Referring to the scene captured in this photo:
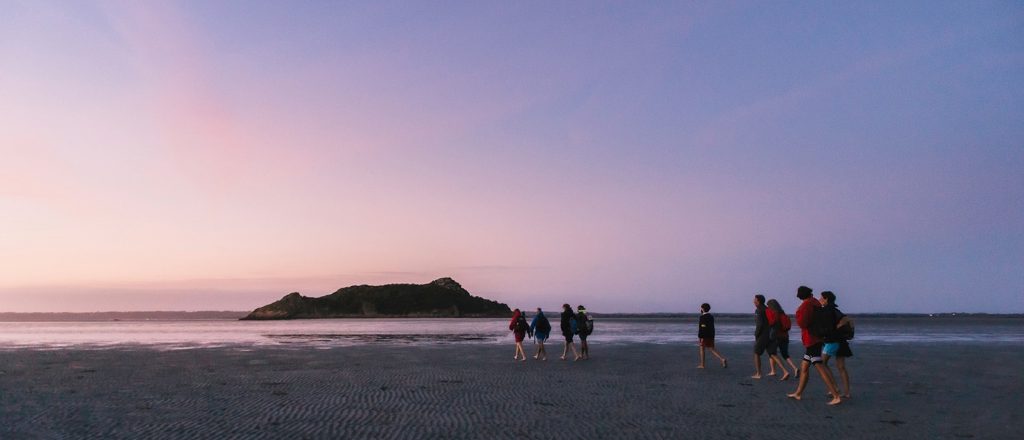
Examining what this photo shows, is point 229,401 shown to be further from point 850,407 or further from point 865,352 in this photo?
point 865,352

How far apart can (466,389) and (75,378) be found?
11736 mm

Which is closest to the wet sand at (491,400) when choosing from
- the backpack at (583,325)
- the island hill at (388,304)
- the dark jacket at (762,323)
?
the dark jacket at (762,323)

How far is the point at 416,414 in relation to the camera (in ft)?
40.1

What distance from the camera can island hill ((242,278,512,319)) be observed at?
153 meters

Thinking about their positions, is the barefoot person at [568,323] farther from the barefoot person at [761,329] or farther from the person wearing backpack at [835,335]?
the person wearing backpack at [835,335]

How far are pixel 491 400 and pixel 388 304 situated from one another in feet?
498

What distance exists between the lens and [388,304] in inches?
6383

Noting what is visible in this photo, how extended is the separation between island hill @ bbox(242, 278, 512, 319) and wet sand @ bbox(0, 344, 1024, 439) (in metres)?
133

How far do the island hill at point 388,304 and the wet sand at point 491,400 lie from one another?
133 meters

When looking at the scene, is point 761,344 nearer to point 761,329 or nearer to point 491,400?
point 761,329

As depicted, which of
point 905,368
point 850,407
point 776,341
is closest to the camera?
point 850,407

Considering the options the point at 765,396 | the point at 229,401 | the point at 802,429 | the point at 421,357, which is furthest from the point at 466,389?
the point at 421,357

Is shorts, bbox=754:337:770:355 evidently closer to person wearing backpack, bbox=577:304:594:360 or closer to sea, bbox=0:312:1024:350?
person wearing backpack, bbox=577:304:594:360

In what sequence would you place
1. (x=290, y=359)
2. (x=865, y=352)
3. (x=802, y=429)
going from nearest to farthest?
1. (x=802, y=429)
2. (x=290, y=359)
3. (x=865, y=352)
